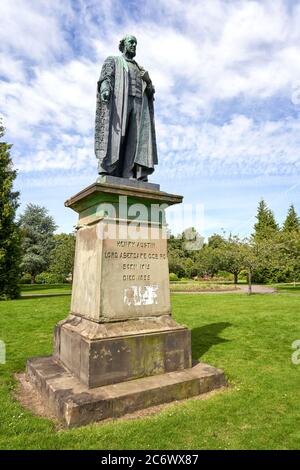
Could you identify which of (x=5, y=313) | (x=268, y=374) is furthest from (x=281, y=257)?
(x=268, y=374)

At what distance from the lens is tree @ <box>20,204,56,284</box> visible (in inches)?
1635

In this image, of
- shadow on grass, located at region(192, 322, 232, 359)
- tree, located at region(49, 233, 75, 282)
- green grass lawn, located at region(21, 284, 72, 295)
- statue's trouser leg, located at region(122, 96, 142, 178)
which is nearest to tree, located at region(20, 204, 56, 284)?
tree, located at region(49, 233, 75, 282)

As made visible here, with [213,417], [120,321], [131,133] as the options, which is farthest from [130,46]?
[213,417]

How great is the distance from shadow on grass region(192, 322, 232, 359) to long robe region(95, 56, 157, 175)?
12.5ft

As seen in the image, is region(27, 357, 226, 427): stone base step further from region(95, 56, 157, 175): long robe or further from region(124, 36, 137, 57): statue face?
region(124, 36, 137, 57): statue face

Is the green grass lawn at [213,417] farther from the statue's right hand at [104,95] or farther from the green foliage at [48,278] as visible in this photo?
the green foliage at [48,278]

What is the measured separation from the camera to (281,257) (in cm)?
2514

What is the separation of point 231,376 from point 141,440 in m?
2.39


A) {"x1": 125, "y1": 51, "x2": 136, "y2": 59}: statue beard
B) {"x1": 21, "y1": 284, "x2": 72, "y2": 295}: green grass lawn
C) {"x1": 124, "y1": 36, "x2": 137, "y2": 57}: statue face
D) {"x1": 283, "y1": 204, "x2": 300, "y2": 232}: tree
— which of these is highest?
{"x1": 283, "y1": 204, "x2": 300, "y2": 232}: tree

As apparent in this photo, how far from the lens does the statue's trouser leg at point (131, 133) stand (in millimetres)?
5559

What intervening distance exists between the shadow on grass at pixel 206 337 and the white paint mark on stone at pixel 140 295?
2101mm

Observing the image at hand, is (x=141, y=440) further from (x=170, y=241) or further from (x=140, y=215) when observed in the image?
(x=170, y=241)

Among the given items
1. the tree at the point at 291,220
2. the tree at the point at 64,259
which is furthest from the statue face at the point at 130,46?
the tree at the point at 291,220

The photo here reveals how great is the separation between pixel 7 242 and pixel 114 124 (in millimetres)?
18577
